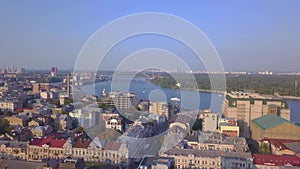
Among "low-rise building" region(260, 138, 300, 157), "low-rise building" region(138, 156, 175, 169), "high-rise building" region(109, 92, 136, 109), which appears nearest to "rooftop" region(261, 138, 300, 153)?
"low-rise building" region(260, 138, 300, 157)

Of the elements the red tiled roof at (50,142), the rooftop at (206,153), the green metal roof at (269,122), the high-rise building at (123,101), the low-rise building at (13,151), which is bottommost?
the low-rise building at (13,151)

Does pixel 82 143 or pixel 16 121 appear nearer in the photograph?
pixel 82 143

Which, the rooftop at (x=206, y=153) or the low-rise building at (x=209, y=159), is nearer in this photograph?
the low-rise building at (x=209, y=159)

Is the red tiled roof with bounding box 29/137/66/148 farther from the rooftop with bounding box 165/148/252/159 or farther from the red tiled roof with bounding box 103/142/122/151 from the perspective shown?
the rooftop with bounding box 165/148/252/159

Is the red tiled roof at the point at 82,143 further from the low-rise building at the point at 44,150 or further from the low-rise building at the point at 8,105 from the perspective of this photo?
the low-rise building at the point at 8,105

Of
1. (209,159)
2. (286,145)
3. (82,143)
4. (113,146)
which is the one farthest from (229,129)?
(82,143)

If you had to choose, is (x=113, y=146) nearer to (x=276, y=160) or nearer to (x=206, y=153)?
(x=206, y=153)

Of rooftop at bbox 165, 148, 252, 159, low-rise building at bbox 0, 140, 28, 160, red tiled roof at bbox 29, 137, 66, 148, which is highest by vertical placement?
red tiled roof at bbox 29, 137, 66, 148

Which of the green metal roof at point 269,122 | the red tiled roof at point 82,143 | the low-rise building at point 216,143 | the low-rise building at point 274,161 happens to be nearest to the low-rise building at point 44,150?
the red tiled roof at point 82,143

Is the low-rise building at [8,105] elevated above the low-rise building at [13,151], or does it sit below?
above

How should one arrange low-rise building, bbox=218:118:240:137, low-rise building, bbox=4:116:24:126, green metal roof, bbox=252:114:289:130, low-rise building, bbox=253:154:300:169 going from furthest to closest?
low-rise building, bbox=4:116:24:126 → green metal roof, bbox=252:114:289:130 → low-rise building, bbox=218:118:240:137 → low-rise building, bbox=253:154:300:169

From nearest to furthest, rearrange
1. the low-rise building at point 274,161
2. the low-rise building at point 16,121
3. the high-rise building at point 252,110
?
the low-rise building at point 274,161, the low-rise building at point 16,121, the high-rise building at point 252,110

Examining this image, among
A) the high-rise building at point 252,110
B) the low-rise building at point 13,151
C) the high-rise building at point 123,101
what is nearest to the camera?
the low-rise building at point 13,151
